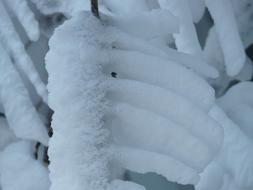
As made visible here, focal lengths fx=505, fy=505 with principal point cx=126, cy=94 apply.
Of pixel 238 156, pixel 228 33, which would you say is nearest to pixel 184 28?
pixel 228 33

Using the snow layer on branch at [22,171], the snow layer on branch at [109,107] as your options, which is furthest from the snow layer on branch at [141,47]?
the snow layer on branch at [22,171]

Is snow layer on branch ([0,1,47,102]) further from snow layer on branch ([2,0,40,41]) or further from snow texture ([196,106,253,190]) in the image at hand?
snow texture ([196,106,253,190])

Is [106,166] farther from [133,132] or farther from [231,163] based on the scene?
[231,163]

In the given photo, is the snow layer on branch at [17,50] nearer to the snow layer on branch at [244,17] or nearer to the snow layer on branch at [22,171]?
the snow layer on branch at [22,171]

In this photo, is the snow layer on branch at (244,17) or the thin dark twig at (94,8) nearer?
the thin dark twig at (94,8)

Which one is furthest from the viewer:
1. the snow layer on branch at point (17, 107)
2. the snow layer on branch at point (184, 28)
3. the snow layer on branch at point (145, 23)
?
the snow layer on branch at point (17, 107)

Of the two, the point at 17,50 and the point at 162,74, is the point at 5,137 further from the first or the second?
the point at 162,74
